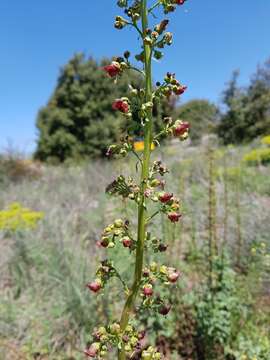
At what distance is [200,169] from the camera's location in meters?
9.67

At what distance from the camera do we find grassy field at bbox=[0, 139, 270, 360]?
143 inches

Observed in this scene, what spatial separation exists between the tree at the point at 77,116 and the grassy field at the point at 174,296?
64.3 feet

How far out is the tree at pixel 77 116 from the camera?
1044 inches

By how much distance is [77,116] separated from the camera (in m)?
27.0

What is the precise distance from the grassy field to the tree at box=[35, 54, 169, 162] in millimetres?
19614

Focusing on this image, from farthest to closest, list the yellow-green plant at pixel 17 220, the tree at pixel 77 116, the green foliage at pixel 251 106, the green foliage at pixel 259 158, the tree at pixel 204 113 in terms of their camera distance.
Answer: the tree at pixel 77 116 < the green foliage at pixel 251 106 < the green foliage at pixel 259 158 < the yellow-green plant at pixel 17 220 < the tree at pixel 204 113

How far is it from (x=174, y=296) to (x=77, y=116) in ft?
78.7

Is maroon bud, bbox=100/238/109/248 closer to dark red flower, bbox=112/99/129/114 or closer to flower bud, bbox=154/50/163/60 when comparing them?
dark red flower, bbox=112/99/129/114

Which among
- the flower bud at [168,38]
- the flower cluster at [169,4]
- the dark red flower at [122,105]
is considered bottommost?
the dark red flower at [122,105]

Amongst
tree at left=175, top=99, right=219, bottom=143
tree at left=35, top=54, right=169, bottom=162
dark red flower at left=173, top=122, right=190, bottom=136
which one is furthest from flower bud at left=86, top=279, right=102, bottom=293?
tree at left=35, top=54, right=169, bottom=162

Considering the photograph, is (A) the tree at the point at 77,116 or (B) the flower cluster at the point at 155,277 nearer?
(B) the flower cluster at the point at 155,277

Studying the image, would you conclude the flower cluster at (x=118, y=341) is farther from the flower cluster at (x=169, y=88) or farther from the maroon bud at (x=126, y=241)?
the flower cluster at (x=169, y=88)

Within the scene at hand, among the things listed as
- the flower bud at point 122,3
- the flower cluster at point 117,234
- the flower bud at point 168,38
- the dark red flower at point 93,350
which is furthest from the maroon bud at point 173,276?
the flower bud at point 122,3

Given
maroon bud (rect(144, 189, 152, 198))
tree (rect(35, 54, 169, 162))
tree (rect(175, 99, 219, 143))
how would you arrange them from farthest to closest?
tree (rect(35, 54, 169, 162)) < tree (rect(175, 99, 219, 143)) < maroon bud (rect(144, 189, 152, 198))
